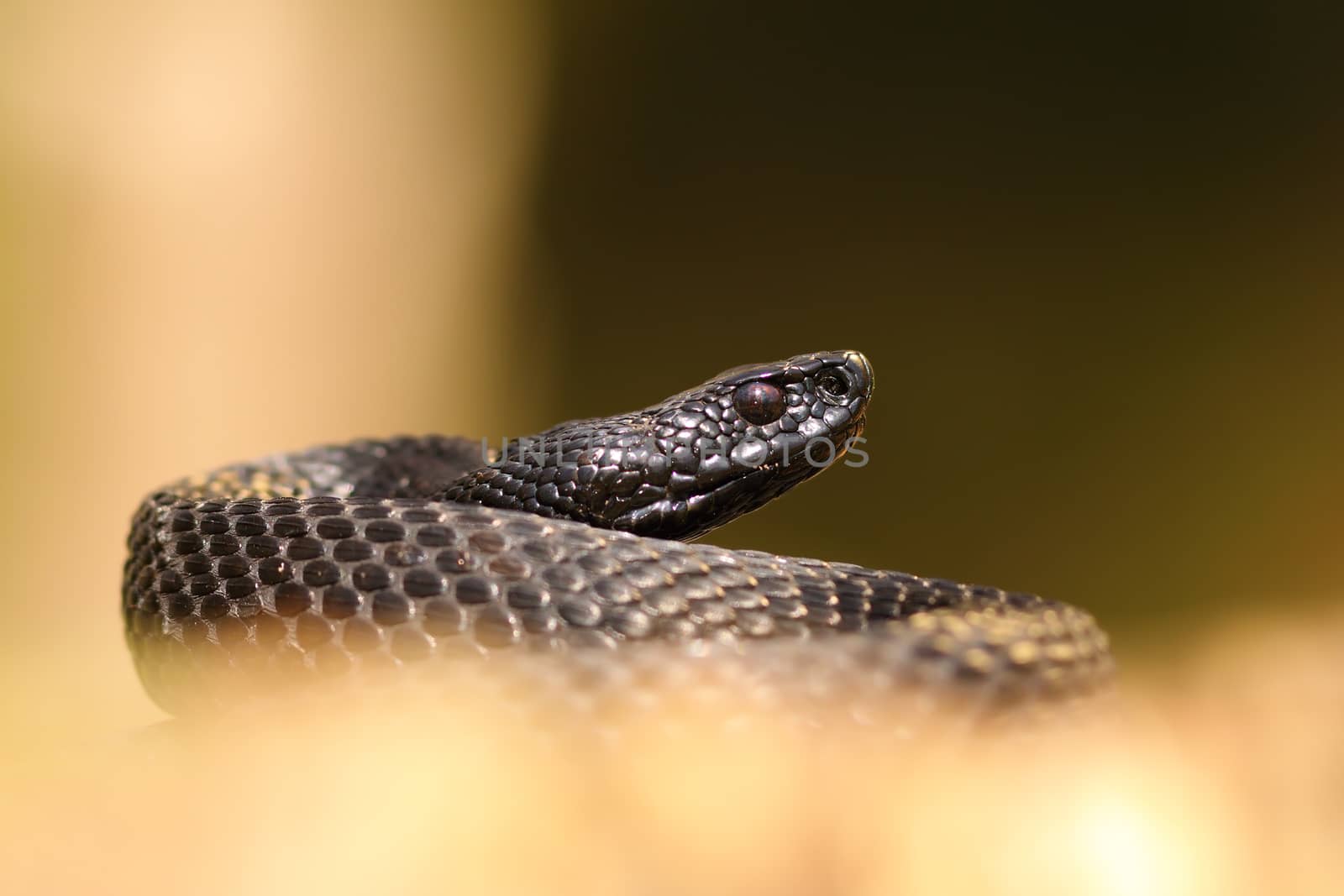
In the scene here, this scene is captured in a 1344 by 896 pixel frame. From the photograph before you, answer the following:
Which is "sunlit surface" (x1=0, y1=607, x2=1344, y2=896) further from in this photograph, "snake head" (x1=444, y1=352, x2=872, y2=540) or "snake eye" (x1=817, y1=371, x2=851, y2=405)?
"snake eye" (x1=817, y1=371, x2=851, y2=405)

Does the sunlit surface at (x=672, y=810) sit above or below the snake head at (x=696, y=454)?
below

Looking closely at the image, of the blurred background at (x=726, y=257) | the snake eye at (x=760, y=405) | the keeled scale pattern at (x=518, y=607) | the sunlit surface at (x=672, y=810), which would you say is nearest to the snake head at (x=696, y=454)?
the snake eye at (x=760, y=405)

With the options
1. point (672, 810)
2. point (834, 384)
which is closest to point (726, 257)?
point (834, 384)

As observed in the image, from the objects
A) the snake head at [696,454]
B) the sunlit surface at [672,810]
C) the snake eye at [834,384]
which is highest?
the snake eye at [834,384]

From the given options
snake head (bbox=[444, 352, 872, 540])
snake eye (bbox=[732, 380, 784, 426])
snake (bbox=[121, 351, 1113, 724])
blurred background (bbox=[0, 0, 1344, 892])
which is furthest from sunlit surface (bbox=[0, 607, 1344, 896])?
blurred background (bbox=[0, 0, 1344, 892])

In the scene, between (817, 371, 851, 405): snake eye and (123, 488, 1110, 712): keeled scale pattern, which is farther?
(817, 371, 851, 405): snake eye

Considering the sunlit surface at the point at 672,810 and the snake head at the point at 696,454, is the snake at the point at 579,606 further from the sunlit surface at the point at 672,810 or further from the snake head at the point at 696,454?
the sunlit surface at the point at 672,810

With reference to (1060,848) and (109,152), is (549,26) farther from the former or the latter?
(1060,848)
